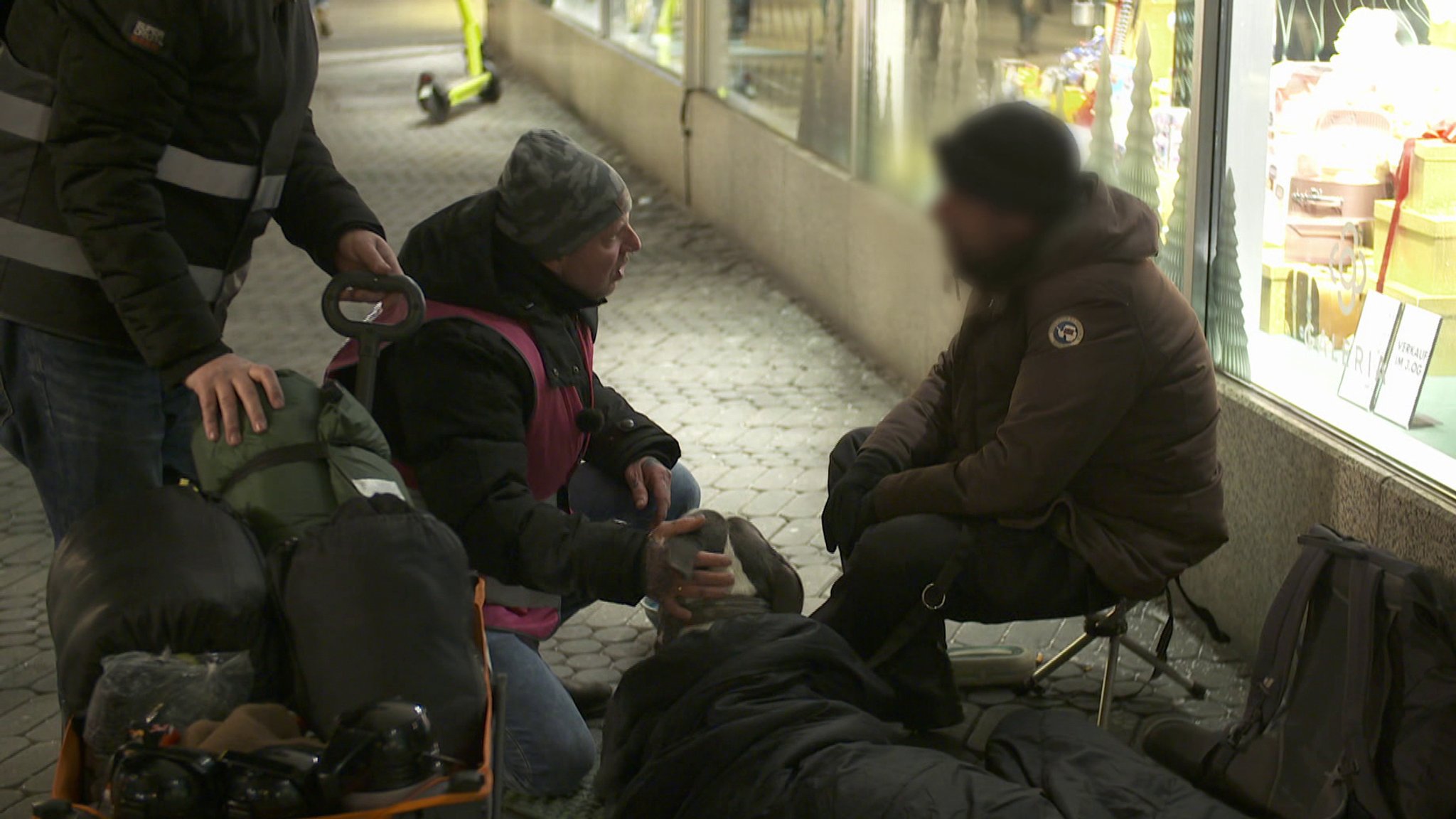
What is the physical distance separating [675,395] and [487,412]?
3.06 meters

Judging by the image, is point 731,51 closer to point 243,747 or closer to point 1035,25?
point 1035,25

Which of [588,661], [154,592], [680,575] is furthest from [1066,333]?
[154,592]

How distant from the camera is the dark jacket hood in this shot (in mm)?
3234

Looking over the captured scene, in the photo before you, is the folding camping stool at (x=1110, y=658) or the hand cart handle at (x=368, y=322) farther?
the folding camping stool at (x=1110, y=658)

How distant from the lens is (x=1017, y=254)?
3.19 meters

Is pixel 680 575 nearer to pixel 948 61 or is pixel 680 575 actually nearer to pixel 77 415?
pixel 77 415

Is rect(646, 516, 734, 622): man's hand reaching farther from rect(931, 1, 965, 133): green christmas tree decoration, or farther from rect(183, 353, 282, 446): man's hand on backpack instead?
rect(931, 1, 965, 133): green christmas tree decoration

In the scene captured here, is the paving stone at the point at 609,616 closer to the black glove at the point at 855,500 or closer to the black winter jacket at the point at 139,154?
the black glove at the point at 855,500

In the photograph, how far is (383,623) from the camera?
221 cm

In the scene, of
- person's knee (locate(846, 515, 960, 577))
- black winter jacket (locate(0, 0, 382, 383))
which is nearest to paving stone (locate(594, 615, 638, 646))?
person's knee (locate(846, 515, 960, 577))

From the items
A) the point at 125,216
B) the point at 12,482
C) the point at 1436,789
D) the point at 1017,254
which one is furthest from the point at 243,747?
the point at 12,482

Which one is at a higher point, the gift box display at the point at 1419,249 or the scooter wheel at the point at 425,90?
the gift box display at the point at 1419,249

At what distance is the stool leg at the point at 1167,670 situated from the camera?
12.0 ft

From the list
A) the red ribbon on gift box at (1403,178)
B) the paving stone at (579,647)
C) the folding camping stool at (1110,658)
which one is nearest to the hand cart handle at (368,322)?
the paving stone at (579,647)
